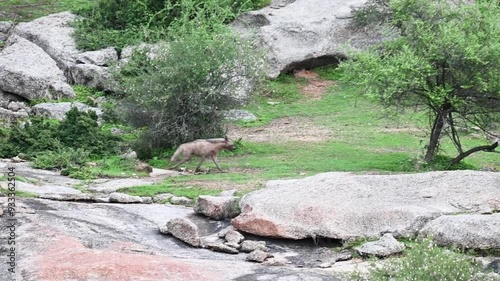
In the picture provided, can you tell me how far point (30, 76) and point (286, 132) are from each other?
1015 cm

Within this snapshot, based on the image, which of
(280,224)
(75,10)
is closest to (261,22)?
(75,10)

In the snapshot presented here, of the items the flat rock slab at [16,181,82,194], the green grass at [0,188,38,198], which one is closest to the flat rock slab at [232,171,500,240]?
the green grass at [0,188,38,198]

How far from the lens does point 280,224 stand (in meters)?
17.4

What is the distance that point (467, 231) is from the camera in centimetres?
1570

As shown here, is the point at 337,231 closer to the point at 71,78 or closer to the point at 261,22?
the point at 71,78

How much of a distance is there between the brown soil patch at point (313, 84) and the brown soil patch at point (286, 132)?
12.9 feet

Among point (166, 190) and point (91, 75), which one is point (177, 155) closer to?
point (166, 190)

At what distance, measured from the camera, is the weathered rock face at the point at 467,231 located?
51.0 feet

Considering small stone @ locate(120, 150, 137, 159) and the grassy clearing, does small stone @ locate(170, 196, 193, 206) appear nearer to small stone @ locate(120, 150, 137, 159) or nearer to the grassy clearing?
the grassy clearing

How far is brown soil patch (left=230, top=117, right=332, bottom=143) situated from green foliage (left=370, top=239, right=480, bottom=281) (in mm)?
18823

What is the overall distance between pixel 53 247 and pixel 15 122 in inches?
694

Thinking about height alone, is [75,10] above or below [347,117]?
above

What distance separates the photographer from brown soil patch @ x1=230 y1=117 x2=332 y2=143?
1241 inches

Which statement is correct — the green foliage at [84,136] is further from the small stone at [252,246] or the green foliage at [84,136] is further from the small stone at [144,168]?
the small stone at [252,246]
